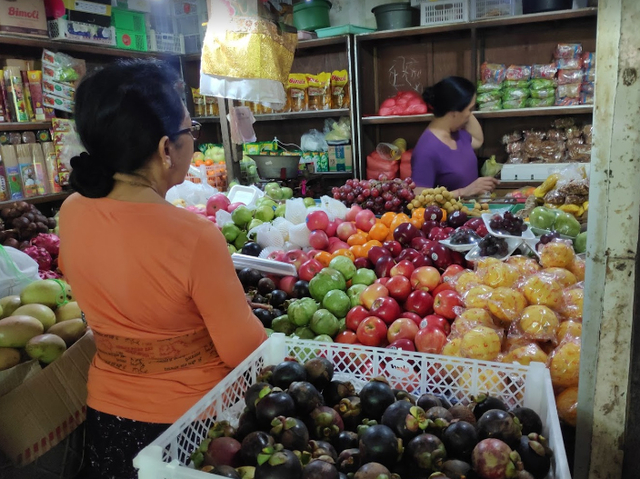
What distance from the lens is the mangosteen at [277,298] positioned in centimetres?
220

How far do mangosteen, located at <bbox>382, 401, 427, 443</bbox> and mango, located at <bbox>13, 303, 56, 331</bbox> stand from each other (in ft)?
5.60

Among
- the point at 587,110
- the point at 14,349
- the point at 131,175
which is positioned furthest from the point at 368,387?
the point at 587,110

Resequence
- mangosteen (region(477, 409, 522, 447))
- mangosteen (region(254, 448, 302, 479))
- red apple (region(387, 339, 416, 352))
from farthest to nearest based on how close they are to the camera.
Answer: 1. red apple (region(387, 339, 416, 352))
2. mangosteen (region(477, 409, 522, 447))
3. mangosteen (region(254, 448, 302, 479))

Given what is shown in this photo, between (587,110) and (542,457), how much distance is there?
405 centimetres

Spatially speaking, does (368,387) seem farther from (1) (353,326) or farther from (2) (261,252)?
(2) (261,252)

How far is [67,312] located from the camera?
2273mm

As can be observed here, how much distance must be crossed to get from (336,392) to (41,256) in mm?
2597

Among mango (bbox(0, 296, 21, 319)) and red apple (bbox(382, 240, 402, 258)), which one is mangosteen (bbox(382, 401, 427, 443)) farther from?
mango (bbox(0, 296, 21, 319))

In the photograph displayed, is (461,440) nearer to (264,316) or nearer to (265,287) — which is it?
(264,316)

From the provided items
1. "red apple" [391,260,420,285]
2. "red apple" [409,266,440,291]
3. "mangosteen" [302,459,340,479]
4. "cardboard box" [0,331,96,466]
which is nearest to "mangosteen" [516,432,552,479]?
"mangosteen" [302,459,340,479]

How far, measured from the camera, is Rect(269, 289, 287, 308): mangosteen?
7.22 feet

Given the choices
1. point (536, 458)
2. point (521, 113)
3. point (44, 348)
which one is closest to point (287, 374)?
point (536, 458)

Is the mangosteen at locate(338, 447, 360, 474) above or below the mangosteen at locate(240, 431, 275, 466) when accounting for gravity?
below

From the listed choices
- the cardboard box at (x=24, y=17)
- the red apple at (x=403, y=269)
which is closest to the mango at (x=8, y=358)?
the red apple at (x=403, y=269)
